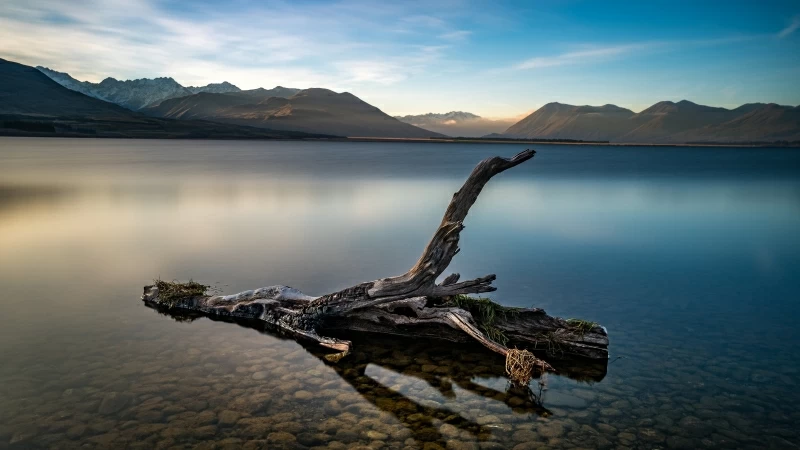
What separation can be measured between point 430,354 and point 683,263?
13.2m

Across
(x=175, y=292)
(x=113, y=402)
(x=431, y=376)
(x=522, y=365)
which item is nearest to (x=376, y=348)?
(x=431, y=376)

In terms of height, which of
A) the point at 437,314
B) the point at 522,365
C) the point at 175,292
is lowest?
the point at 175,292

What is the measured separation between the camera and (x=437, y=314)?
35.4ft

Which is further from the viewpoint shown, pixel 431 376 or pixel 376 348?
pixel 376 348

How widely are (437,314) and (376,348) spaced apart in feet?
4.46

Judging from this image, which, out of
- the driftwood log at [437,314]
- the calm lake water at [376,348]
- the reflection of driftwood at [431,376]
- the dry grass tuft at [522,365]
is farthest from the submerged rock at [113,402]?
the dry grass tuft at [522,365]

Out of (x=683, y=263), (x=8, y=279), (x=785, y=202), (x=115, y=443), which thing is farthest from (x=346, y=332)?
(x=785, y=202)

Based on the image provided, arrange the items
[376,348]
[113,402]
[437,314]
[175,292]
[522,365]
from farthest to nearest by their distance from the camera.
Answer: [175,292] < [437,314] < [376,348] < [522,365] < [113,402]

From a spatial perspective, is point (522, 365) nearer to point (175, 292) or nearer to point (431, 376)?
point (431, 376)

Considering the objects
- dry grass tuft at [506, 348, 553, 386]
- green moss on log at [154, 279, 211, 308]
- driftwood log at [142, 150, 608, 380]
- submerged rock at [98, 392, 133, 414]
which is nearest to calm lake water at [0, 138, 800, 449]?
submerged rock at [98, 392, 133, 414]

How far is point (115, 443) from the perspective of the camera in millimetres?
7152

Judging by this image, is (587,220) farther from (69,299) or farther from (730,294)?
(69,299)

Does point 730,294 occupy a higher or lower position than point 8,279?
higher

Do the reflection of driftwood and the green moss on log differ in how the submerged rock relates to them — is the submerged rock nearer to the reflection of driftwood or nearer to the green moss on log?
the reflection of driftwood
